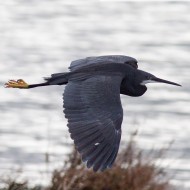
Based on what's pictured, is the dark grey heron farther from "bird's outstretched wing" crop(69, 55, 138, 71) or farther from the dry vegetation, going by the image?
the dry vegetation

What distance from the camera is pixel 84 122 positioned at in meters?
8.81

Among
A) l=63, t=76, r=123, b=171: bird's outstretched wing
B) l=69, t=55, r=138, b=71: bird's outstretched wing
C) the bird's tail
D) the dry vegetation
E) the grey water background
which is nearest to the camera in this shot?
l=63, t=76, r=123, b=171: bird's outstretched wing

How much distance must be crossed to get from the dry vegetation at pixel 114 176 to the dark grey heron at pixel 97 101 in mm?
750

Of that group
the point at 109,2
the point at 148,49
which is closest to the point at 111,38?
the point at 148,49

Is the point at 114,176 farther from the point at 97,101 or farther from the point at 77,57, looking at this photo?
the point at 77,57

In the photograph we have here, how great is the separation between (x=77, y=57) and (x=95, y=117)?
26.8 feet

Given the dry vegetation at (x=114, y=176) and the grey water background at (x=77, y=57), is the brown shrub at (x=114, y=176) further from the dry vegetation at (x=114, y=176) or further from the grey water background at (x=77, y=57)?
the grey water background at (x=77, y=57)

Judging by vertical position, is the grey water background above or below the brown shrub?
below

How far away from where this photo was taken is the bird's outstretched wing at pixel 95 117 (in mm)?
8555

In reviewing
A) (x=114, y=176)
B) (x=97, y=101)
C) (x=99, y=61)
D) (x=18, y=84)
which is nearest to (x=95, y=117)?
(x=97, y=101)

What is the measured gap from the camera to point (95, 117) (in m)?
8.92

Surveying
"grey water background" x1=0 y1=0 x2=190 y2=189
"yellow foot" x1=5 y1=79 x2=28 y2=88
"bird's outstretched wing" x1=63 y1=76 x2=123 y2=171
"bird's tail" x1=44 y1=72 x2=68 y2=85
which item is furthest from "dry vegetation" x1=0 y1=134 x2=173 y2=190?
"bird's outstretched wing" x1=63 y1=76 x2=123 y2=171

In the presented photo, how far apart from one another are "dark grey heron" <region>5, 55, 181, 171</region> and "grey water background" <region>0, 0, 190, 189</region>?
2.87ft

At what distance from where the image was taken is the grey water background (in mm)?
13375
